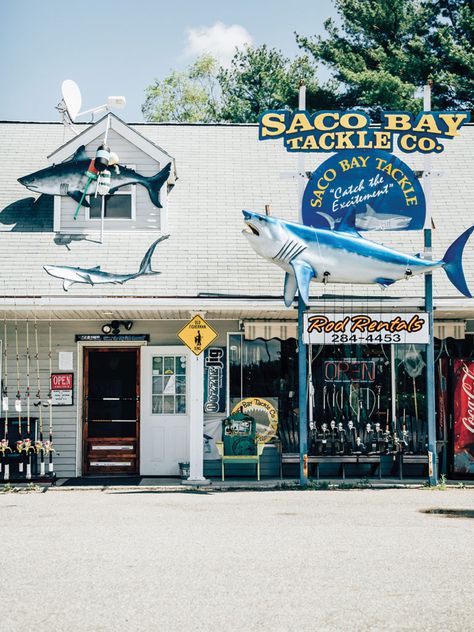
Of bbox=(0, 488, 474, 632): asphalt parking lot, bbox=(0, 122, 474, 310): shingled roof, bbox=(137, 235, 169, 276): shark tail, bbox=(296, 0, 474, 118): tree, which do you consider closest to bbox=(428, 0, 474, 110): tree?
bbox=(296, 0, 474, 118): tree

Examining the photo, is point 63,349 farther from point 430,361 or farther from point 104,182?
point 430,361

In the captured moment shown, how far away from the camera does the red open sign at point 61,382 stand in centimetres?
1520

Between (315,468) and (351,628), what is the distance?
348 inches

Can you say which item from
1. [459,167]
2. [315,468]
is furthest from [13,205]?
[459,167]

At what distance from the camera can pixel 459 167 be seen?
18609mm

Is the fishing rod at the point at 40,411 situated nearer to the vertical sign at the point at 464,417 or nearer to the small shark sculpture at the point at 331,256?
the small shark sculpture at the point at 331,256

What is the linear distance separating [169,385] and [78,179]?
13.7ft

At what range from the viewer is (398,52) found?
108ft

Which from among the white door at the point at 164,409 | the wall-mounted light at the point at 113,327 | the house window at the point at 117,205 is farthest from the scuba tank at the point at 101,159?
the white door at the point at 164,409

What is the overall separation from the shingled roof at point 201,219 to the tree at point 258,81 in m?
17.5

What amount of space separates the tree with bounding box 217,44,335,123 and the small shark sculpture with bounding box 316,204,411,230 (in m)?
22.8

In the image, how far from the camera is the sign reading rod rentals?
44.0ft

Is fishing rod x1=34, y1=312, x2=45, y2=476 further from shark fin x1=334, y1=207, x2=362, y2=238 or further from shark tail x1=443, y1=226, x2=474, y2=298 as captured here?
shark tail x1=443, y1=226, x2=474, y2=298

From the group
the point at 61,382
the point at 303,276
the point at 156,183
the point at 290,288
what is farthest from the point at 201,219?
the point at 61,382
